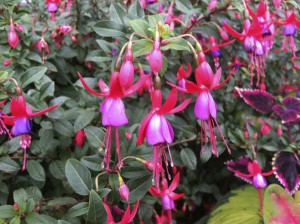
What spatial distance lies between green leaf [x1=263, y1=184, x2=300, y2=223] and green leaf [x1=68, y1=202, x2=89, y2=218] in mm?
412

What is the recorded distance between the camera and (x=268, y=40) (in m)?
1.20

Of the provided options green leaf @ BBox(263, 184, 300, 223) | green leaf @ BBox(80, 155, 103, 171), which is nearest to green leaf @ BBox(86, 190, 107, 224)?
green leaf @ BBox(80, 155, 103, 171)

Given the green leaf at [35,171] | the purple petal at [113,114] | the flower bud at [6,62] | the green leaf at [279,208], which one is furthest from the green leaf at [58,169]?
the green leaf at [279,208]

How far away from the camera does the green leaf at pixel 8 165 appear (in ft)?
3.02

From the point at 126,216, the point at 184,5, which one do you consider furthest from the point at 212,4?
the point at 126,216

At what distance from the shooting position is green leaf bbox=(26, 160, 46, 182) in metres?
0.98

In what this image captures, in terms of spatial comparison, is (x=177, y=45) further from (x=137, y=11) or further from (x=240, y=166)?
(x=240, y=166)

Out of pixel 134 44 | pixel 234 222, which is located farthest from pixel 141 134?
pixel 234 222

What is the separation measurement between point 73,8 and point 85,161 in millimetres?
728

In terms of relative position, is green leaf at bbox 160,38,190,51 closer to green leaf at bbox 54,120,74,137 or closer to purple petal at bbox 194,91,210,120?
purple petal at bbox 194,91,210,120

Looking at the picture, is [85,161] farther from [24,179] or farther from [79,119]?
[24,179]

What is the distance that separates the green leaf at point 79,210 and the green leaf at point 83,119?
9.6 inches

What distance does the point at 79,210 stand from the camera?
811mm

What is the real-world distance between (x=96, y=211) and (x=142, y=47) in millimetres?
342
